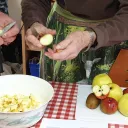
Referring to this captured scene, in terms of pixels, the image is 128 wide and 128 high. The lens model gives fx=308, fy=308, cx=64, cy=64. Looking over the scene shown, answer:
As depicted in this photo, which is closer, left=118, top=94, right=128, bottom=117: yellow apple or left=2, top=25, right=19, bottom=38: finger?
left=118, top=94, right=128, bottom=117: yellow apple

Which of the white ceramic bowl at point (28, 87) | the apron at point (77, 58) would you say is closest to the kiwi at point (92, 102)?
the white ceramic bowl at point (28, 87)

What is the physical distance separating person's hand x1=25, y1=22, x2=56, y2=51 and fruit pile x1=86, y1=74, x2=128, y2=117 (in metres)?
0.27

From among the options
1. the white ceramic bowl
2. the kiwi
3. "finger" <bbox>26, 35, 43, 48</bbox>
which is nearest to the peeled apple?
"finger" <bbox>26, 35, 43, 48</bbox>

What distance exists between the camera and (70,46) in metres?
1.06

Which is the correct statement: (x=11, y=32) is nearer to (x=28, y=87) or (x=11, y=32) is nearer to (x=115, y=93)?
(x=28, y=87)

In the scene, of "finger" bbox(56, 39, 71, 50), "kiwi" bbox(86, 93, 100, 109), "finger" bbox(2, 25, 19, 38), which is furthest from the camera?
"finger" bbox(2, 25, 19, 38)

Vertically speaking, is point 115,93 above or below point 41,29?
below

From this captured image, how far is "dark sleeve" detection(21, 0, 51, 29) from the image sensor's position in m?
1.32

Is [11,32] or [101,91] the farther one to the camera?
[11,32]

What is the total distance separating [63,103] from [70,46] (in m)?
0.26

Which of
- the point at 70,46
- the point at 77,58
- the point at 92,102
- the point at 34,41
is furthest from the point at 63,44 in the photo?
the point at 77,58

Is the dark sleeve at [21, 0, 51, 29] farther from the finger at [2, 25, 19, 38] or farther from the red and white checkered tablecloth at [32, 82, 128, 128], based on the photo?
the red and white checkered tablecloth at [32, 82, 128, 128]

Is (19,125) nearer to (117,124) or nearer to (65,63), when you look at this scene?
(117,124)

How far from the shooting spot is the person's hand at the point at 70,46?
41.2 inches
